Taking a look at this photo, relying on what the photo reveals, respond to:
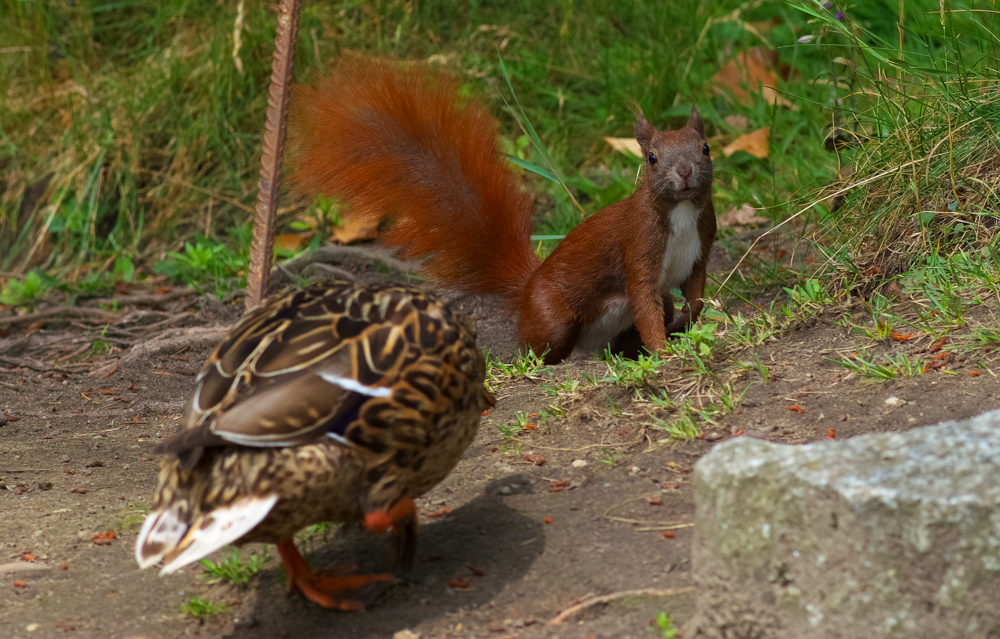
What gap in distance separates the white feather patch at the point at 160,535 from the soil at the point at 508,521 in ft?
1.09

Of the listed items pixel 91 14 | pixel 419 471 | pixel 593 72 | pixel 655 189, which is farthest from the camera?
pixel 91 14

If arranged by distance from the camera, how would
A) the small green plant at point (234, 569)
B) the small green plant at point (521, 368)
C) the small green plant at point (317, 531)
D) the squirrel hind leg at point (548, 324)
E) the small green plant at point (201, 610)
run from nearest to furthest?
1. the small green plant at point (201, 610)
2. the small green plant at point (234, 569)
3. the small green plant at point (317, 531)
4. the small green plant at point (521, 368)
5. the squirrel hind leg at point (548, 324)

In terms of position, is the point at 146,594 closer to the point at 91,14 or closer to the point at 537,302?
the point at 537,302

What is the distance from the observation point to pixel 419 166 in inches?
170

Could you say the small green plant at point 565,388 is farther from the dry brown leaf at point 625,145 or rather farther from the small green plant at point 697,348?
the dry brown leaf at point 625,145

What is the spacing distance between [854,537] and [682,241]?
7.99 ft

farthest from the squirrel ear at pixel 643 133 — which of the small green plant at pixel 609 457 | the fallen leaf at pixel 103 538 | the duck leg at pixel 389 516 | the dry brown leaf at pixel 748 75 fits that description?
the fallen leaf at pixel 103 538

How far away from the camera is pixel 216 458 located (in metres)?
2.37

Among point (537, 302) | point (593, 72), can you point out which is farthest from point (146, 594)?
point (593, 72)

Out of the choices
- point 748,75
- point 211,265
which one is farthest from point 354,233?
point 748,75

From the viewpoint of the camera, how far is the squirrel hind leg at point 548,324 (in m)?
4.47

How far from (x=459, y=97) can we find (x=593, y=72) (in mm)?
2663

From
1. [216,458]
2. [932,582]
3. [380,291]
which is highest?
[380,291]

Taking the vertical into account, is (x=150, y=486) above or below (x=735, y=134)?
below
